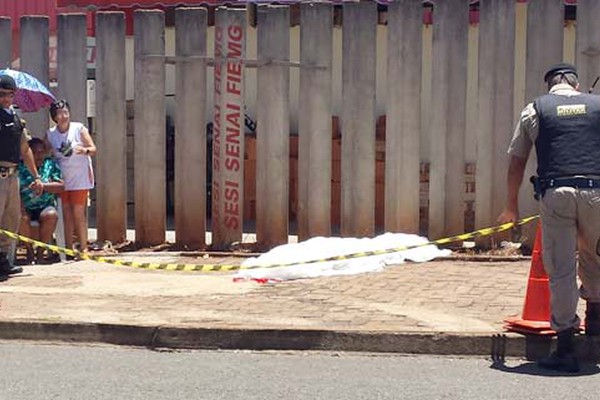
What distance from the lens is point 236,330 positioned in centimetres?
707

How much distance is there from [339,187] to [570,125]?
5.31 meters

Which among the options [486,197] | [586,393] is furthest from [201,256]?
[586,393]

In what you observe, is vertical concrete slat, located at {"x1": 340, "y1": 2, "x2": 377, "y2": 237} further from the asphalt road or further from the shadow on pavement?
the shadow on pavement

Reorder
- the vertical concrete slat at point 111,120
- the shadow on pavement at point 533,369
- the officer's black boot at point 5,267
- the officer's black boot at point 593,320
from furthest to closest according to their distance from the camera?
the vertical concrete slat at point 111,120 → the officer's black boot at point 5,267 → the officer's black boot at point 593,320 → the shadow on pavement at point 533,369

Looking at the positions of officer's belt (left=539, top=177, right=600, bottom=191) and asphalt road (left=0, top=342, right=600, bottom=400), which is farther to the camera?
officer's belt (left=539, top=177, right=600, bottom=191)

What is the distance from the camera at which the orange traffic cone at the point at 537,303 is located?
675 cm

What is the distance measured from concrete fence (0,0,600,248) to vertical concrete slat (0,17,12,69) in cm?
4

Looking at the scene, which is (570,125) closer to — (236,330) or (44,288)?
(236,330)

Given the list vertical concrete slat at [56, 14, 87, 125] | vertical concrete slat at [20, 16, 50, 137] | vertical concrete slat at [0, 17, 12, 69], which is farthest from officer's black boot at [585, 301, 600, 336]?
vertical concrete slat at [0, 17, 12, 69]

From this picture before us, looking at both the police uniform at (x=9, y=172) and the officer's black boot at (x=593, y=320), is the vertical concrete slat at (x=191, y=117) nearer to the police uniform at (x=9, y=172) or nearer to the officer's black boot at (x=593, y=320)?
the police uniform at (x=9, y=172)

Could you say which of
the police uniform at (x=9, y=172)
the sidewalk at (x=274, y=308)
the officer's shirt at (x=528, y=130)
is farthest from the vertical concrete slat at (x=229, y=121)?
the officer's shirt at (x=528, y=130)

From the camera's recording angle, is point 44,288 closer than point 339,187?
Yes

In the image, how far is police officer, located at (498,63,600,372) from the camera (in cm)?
628

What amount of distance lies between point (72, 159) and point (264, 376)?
454 cm
